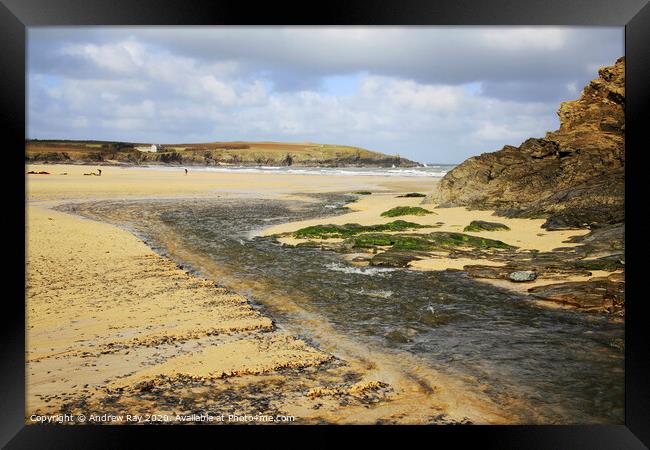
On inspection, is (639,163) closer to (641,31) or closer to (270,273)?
(641,31)

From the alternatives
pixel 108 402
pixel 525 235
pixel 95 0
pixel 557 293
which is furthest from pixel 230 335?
pixel 525 235

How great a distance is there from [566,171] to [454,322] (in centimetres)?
1430

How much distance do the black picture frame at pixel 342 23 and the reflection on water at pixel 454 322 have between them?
1.75ft

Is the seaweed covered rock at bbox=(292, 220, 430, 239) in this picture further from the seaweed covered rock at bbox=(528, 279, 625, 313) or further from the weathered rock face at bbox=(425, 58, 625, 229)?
the seaweed covered rock at bbox=(528, 279, 625, 313)

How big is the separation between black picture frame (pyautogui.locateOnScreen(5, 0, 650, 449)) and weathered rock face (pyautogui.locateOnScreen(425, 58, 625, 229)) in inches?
419

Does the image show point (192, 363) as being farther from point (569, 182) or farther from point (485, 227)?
point (569, 182)

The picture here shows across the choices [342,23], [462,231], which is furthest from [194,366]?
[462,231]

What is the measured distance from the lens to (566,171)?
19094 millimetres

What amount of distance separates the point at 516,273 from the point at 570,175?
11.3m

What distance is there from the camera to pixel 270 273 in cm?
1024

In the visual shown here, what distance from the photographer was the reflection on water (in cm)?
521

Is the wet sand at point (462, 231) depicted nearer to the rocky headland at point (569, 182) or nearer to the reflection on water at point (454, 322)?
the rocky headland at point (569, 182)

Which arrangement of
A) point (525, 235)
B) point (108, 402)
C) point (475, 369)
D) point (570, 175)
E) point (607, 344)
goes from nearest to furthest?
point (108, 402)
point (475, 369)
point (607, 344)
point (525, 235)
point (570, 175)

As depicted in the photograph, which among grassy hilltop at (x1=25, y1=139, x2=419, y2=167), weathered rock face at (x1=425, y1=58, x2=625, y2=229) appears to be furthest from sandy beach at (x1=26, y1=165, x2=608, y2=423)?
grassy hilltop at (x1=25, y1=139, x2=419, y2=167)
